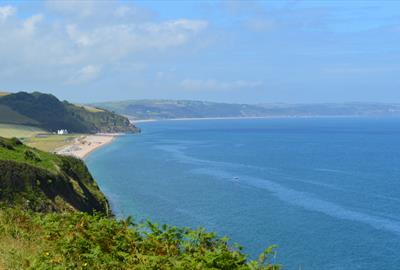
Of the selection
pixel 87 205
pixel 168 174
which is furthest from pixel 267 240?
pixel 168 174

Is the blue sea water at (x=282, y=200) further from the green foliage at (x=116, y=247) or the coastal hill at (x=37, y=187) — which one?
→ the green foliage at (x=116, y=247)

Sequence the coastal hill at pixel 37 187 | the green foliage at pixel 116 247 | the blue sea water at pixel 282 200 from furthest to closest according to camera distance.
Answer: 1. the blue sea water at pixel 282 200
2. the coastal hill at pixel 37 187
3. the green foliage at pixel 116 247

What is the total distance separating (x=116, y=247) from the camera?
12328 millimetres

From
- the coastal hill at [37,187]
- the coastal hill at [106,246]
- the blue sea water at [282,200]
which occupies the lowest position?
the blue sea water at [282,200]

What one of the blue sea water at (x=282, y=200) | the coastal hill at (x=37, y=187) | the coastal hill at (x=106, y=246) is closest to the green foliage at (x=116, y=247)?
the coastal hill at (x=106, y=246)

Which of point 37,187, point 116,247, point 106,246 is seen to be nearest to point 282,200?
point 37,187

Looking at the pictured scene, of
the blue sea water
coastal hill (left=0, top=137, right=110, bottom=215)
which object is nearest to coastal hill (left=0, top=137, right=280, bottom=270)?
coastal hill (left=0, top=137, right=110, bottom=215)

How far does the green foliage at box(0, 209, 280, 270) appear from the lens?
10391mm

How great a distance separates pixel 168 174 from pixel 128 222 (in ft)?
372

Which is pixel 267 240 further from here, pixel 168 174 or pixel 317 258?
pixel 168 174

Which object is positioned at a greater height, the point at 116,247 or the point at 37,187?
the point at 116,247

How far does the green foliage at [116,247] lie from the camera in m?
10.4

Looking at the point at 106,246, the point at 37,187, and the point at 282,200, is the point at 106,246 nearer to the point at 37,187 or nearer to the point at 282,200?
the point at 37,187

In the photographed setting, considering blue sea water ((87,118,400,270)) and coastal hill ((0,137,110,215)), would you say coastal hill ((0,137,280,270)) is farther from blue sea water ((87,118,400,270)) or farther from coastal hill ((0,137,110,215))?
blue sea water ((87,118,400,270))
